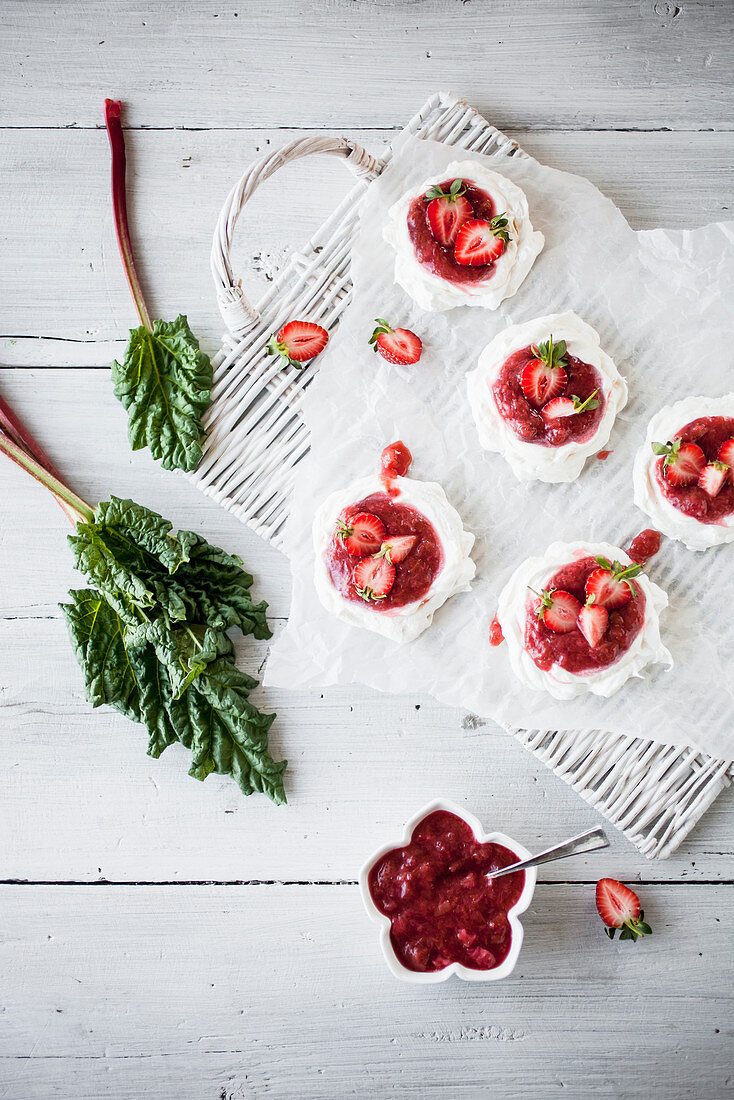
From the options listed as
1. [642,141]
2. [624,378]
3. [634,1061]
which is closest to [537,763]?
[634,1061]

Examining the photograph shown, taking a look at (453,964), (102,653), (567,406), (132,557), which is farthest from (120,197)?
(453,964)

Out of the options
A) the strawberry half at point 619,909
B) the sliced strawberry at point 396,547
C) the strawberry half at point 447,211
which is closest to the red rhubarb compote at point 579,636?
the sliced strawberry at point 396,547

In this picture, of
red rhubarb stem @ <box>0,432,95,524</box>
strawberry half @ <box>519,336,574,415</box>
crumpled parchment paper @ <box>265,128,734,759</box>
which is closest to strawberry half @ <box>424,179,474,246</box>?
crumpled parchment paper @ <box>265,128,734,759</box>

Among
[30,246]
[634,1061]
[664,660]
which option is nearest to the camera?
[664,660]

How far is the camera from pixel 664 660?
1.99m

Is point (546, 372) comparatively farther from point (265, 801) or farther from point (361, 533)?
point (265, 801)

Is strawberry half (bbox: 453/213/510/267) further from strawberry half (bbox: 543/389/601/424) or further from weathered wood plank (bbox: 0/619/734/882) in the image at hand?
weathered wood plank (bbox: 0/619/734/882)

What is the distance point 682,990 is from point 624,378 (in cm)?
158

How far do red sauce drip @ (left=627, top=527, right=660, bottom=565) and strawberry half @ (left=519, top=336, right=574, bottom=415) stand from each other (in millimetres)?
399

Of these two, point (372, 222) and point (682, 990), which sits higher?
point (372, 222)

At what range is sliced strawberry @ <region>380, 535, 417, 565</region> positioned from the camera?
1977 millimetres

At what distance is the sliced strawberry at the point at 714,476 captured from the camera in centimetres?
197

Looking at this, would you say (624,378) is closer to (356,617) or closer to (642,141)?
(642,141)

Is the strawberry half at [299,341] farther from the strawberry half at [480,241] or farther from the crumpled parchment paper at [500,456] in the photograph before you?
the strawberry half at [480,241]
